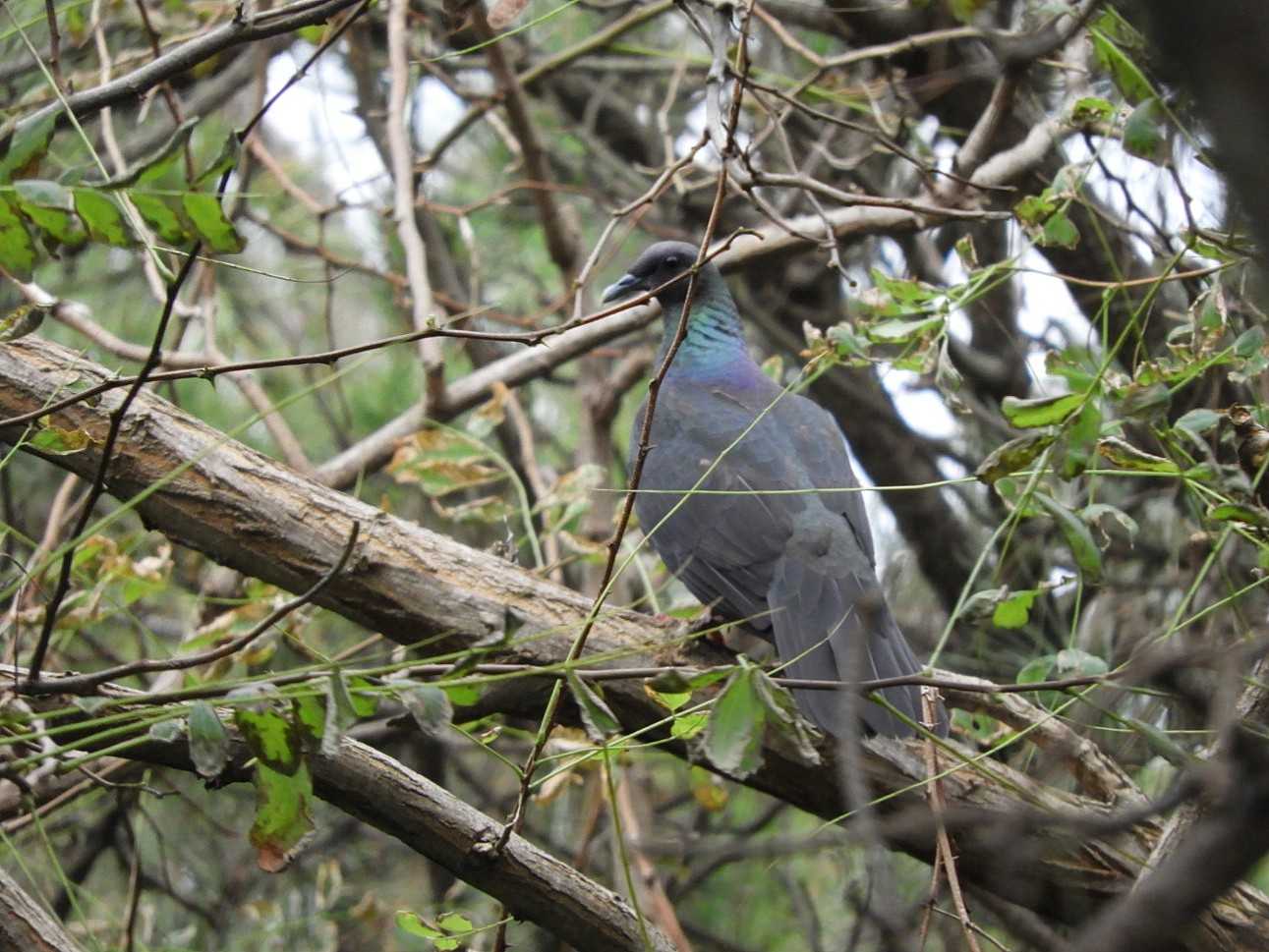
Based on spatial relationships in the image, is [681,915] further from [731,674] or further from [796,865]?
[731,674]

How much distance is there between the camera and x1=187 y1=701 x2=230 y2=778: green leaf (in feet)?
4.72

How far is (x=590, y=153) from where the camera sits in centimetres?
500

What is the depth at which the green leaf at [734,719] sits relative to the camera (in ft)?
4.88

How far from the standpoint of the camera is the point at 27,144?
5.08 ft

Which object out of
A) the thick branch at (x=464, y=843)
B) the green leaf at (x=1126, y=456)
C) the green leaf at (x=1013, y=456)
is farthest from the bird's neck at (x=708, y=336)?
the thick branch at (x=464, y=843)

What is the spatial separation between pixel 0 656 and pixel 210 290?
4.05ft

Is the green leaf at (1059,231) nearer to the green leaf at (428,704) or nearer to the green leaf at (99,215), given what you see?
the green leaf at (428,704)

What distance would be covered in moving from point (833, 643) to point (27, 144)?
1.94 m

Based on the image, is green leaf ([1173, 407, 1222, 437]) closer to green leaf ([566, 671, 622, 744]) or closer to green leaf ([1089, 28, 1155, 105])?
green leaf ([1089, 28, 1155, 105])

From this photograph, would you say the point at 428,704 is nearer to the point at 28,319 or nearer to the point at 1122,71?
the point at 28,319

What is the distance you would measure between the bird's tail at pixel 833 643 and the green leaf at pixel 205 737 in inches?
48.8

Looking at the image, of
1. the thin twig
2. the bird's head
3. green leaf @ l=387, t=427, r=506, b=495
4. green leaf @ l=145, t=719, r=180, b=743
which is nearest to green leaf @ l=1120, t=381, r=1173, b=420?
the thin twig

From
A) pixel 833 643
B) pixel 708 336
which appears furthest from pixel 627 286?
pixel 833 643

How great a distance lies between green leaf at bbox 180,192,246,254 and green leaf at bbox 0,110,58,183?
0.27 m
